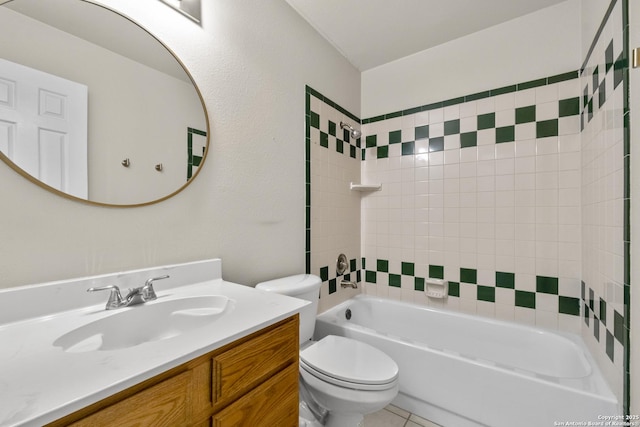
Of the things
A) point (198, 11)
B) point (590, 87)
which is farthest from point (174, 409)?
point (590, 87)

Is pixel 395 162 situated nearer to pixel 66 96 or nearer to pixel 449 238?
pixel 449 238

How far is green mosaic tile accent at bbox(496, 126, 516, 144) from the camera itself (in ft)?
5.86

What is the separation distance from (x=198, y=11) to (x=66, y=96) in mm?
668

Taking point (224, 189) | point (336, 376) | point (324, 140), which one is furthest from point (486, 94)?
point (336, 376)

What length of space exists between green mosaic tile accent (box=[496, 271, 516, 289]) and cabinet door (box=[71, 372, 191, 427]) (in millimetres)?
1931

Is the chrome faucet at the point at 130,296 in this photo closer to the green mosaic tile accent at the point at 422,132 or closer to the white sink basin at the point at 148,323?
the white sink basin at the point at 148,323

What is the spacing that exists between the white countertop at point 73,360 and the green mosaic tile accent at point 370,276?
1.56m

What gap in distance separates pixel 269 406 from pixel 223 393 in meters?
0.18

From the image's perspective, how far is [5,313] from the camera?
2.35 feet

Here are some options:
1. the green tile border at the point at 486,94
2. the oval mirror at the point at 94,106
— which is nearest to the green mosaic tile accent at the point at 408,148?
the green tile border at the point at 486,94

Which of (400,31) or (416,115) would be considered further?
(416,115)

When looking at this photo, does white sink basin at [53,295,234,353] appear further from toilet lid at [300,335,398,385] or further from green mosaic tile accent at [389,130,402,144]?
green mosaic tile accent at [389,130,402,144]

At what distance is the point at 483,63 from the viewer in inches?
74.5

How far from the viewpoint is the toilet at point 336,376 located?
1.12 m
